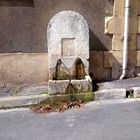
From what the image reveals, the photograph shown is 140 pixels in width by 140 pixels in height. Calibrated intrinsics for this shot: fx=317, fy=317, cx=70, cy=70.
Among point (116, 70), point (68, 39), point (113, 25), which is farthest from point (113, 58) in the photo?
point (68, 39)

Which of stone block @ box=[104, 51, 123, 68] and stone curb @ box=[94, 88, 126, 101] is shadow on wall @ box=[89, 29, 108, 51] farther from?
stone curb @ box=[94, 88, 126, 101]

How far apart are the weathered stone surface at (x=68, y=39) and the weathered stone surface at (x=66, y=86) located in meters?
0.38

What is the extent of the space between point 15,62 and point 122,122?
8.98ft

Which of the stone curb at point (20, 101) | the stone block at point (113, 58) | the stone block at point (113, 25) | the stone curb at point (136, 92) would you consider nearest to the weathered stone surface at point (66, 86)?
the stone curb at point (20, 101)

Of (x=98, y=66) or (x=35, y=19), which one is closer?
(x=35, y=19)

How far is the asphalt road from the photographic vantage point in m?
4.47

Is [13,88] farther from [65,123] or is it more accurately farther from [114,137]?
[114,137]

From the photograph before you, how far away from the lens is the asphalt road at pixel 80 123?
4.47 meters

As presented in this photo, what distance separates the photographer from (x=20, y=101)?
5734 mm

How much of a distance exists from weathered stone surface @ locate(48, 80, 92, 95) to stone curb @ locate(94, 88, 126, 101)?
0.19m

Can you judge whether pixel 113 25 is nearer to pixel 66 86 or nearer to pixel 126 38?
pixel 126 38

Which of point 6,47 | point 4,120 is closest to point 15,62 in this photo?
point 6,47

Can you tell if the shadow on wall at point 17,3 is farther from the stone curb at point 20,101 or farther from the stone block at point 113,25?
the stone curb at point 20,101

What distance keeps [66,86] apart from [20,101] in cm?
88
